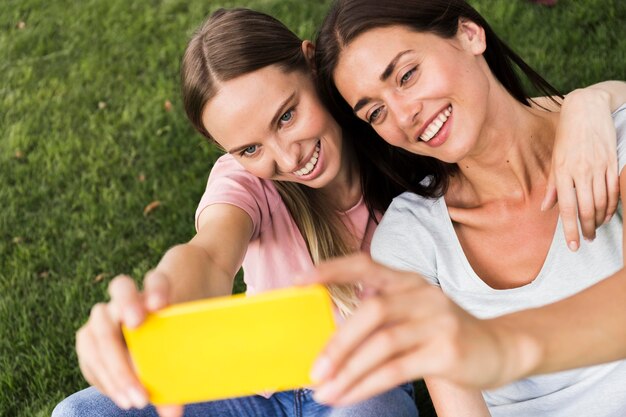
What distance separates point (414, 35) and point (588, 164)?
0.55 m

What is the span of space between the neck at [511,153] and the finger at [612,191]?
1.00 feet

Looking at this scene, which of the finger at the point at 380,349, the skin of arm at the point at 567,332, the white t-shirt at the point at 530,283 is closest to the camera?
the finger at the point at 380,349

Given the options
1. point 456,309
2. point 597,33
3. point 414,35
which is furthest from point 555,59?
point 456,309

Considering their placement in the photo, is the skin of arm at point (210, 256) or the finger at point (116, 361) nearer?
the finger at point (116, 361)

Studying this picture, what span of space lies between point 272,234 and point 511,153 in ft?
2.62

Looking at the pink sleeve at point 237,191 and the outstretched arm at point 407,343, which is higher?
the outstretched arm at point 407,343

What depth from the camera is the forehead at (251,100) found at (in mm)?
2025

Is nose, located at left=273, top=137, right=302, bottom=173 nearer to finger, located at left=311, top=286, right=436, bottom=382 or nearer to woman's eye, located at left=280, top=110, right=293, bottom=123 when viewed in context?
woman's eye, located at left=280, top=110, right=293, bottom=123

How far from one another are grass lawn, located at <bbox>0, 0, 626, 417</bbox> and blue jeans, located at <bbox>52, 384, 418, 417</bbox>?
0.98 m

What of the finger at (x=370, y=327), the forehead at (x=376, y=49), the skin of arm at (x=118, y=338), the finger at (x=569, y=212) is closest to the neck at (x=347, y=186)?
the forehead at (x=376, y=49)

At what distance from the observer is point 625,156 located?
1.73 m

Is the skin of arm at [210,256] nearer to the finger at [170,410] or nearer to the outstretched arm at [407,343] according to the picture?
the finger at [170,410]

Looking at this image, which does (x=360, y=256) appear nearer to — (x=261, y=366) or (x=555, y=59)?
(x=261, y=366)

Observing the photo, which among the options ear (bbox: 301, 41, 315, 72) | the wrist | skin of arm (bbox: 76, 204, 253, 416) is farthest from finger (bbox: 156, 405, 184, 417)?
ear (bbox: 301, 41, 315, 72)
